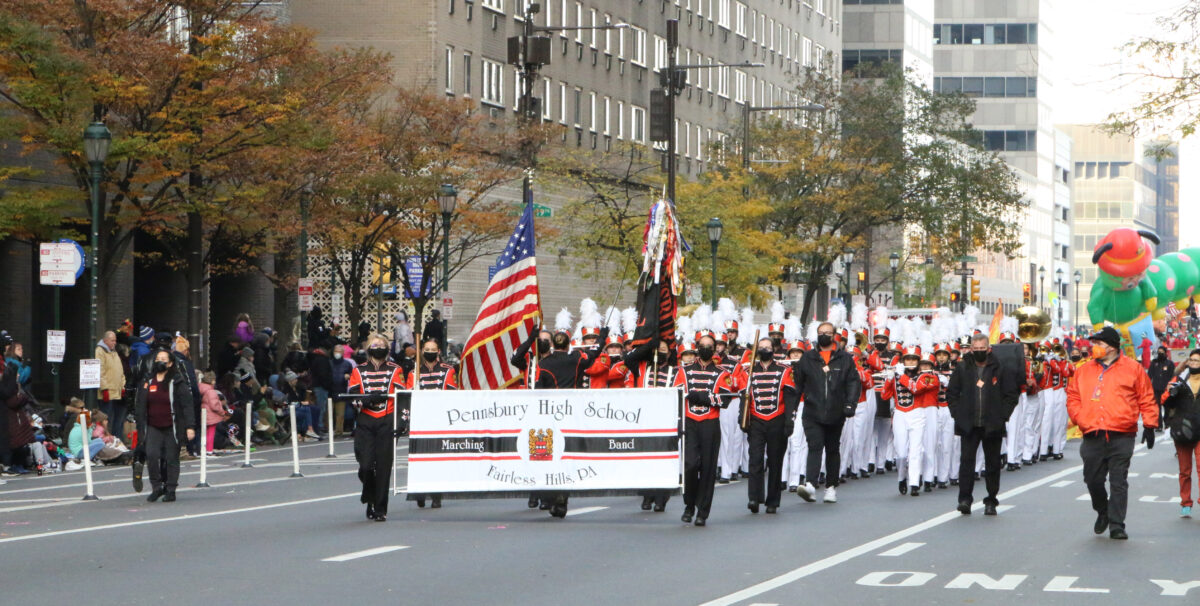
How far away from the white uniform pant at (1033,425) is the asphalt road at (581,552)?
7.04 m

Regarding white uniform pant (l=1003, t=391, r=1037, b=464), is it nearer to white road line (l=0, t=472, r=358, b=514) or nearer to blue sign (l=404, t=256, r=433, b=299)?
white road line (l=0, t=472, r=358, b=514)

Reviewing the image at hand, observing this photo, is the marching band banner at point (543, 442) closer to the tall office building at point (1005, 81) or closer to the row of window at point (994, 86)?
the tall office building at point (1005, 81)

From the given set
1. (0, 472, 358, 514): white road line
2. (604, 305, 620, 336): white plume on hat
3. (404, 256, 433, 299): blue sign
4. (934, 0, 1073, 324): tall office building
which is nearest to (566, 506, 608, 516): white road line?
(604, 305, 620, 336): white plume on hat

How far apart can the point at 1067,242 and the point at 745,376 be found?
481 ft

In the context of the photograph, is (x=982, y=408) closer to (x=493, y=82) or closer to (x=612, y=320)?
(x=612, y=320)

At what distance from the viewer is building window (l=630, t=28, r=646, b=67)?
73.2 meters

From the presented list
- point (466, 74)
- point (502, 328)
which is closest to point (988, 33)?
point (466, 74)

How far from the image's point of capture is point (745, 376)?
20891 millimetres

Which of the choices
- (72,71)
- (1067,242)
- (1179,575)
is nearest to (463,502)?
(1179,575)

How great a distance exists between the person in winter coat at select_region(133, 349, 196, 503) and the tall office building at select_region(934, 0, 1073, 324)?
11978cm

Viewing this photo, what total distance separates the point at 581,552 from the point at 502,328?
541 centimetres

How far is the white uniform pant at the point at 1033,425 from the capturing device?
29.9 m

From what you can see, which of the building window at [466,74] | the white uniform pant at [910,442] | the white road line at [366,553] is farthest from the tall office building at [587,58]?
the white road line at [366,553]

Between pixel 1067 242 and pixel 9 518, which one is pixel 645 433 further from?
pixel 1067 242
